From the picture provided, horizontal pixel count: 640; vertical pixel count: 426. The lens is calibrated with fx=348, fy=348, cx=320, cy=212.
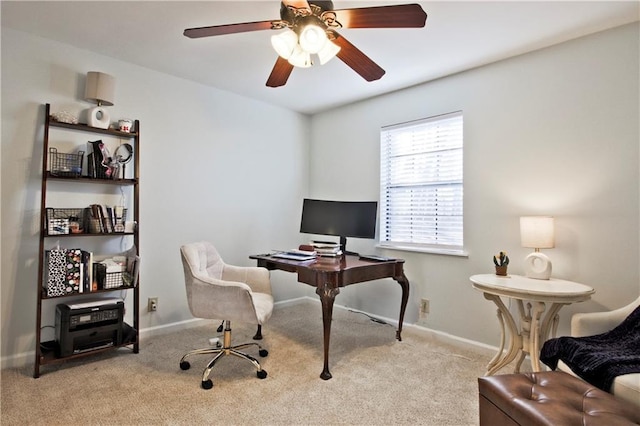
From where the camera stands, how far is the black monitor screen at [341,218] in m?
3.39

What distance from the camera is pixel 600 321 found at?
2.03 metres

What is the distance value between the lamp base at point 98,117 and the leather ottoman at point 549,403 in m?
3.13

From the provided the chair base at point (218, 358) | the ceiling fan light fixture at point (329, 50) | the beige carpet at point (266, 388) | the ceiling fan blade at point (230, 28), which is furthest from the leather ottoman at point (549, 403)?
the ceiling fan blade at point (230, 28)

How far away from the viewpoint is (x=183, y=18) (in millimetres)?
2324

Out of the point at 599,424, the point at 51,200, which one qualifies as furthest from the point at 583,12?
the point at 51,200

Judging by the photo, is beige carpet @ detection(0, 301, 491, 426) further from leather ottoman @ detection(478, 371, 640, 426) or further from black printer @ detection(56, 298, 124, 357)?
leather ottoman @ detection(478, 371, 640, 426)

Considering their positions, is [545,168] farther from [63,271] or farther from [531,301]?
[63,271]

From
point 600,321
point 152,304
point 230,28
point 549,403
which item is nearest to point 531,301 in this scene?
point 600,321

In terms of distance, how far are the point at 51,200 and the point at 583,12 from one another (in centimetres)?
391

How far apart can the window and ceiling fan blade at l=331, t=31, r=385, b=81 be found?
132cm

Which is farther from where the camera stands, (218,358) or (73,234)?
(73,234)

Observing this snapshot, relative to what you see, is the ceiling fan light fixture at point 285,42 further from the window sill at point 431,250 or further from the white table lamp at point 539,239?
the window sill at point 431,250

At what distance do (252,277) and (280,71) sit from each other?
166 centimetres

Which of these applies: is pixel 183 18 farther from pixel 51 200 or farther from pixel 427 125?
pixel 427 125
